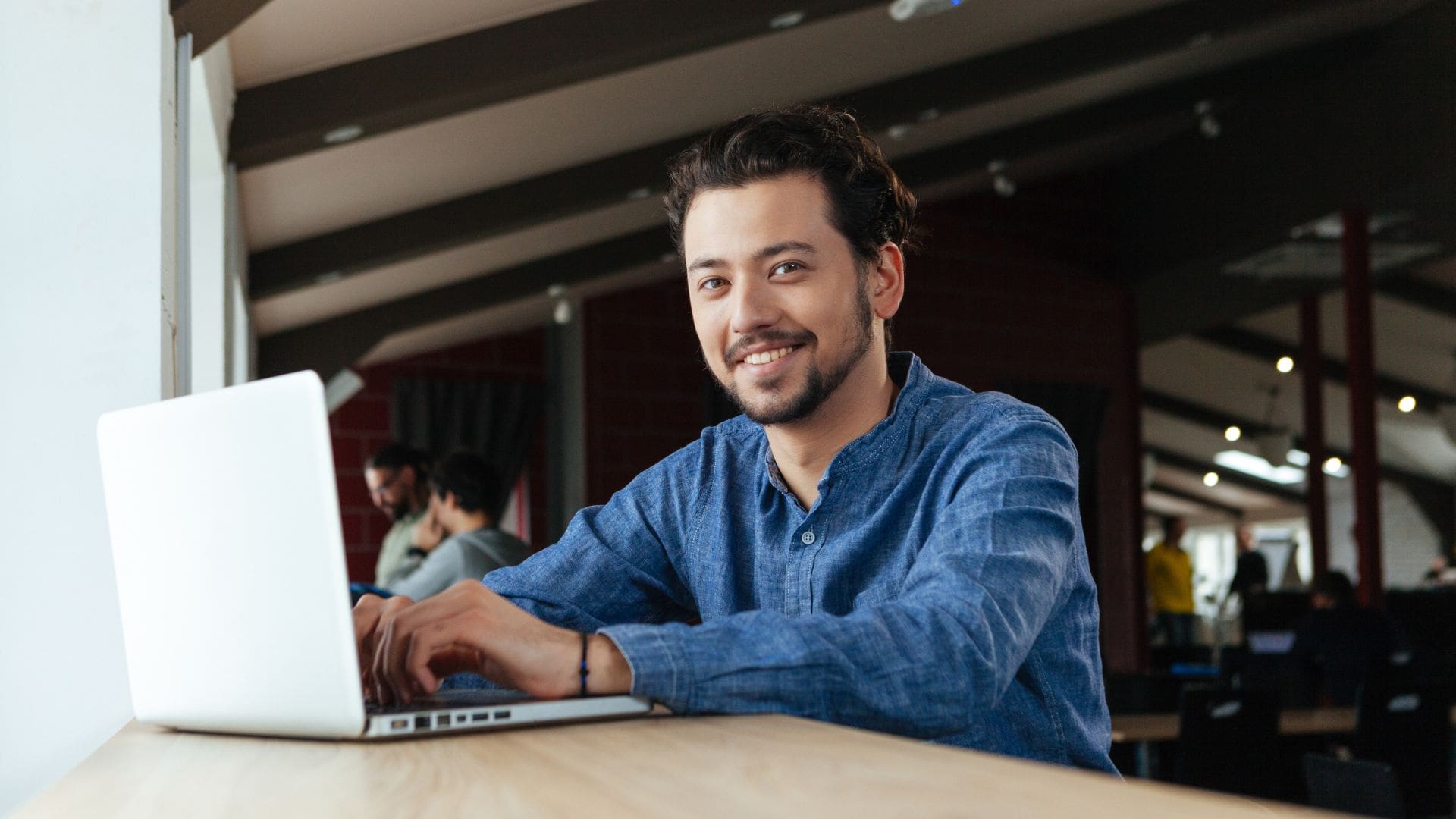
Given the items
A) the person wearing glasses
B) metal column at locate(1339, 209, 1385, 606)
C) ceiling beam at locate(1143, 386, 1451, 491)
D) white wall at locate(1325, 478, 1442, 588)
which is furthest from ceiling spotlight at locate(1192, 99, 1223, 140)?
white wall at locate(1325, 478, 1442, 588)

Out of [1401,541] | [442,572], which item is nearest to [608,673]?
[442,572]

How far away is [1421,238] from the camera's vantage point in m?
8.16

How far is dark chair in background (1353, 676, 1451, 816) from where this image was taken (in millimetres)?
4531

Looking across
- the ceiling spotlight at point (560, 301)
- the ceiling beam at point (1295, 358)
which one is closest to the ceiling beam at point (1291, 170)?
the ceiling beam at point (1295, 358)

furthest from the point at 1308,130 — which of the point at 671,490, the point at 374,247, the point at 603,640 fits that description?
the point at 603,640

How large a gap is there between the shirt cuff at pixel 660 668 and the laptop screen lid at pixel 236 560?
20 cm

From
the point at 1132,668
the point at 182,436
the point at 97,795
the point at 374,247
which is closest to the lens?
the point at 97,795

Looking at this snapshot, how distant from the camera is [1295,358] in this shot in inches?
511

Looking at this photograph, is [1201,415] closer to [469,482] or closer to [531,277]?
[531,277]

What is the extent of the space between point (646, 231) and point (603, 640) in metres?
6.01

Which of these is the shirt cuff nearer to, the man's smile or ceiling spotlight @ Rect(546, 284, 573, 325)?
the man's smile

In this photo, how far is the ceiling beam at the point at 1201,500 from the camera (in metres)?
21.7

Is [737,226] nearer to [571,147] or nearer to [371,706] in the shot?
[371,706]

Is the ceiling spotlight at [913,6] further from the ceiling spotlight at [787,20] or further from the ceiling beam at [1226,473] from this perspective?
the ceiling beam at [1226,473]
